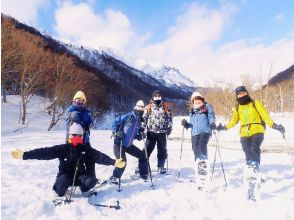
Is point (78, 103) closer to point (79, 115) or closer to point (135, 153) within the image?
point (79, 115)

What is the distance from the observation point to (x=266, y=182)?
7.65 m

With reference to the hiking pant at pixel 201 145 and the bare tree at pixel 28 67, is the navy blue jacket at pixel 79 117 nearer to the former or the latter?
the hiking pant at pixel 201 145

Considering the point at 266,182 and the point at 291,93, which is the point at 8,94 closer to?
the point at 266,182

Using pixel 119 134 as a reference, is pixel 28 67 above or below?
above

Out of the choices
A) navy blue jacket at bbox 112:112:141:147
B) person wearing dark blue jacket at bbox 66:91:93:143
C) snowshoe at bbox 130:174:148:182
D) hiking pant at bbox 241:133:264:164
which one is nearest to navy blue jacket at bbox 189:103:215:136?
hiking pant at bbox 241:133:264:164

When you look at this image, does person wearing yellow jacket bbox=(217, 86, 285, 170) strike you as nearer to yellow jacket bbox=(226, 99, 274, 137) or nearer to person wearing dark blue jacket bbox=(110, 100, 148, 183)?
yellow jacket bbox=(226, 99, 274, 137)

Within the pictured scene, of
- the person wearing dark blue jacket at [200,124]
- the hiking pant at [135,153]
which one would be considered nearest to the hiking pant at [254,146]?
the person wearing dark blue jacket at [200,124]

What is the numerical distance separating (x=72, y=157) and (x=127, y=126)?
5.83 ft

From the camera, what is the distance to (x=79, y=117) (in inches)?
262

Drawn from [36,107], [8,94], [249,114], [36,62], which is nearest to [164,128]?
[249,114]

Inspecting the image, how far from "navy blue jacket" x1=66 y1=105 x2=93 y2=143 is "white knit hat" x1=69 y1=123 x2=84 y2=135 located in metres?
0.17

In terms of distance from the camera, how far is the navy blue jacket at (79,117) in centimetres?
656

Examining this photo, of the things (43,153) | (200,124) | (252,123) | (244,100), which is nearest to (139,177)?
(200,124)

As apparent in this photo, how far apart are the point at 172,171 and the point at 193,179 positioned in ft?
3.64
